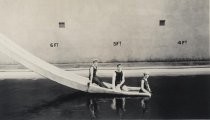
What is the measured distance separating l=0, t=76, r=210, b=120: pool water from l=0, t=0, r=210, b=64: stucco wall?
5.02ft

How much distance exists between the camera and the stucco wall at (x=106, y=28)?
1164 cm

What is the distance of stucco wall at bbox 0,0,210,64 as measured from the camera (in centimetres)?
1164

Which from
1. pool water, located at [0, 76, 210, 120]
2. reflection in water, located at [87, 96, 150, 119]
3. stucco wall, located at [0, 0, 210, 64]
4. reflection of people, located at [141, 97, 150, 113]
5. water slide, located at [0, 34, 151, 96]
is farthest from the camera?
stucco wall, located at [0, 0, 210, 64]

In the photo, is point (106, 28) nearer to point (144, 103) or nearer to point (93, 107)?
point (144, 103)

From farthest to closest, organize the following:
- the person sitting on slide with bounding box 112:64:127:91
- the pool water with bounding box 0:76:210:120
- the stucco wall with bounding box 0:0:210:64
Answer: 1. the stucco wall with bounding box 0:0:210:64
2. the person sitting on slide with bounding box 112:64:127:91
3. the pool water with bounding box 0:76:210:120

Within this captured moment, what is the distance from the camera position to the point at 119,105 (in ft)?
28.7

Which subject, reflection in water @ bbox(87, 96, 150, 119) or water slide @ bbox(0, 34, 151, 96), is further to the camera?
water slide @ bbox(0, 34, 151, 96)

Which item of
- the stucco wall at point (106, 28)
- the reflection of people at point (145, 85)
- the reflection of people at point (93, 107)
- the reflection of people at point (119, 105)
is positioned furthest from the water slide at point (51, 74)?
the stucco wall at point (106, 28)

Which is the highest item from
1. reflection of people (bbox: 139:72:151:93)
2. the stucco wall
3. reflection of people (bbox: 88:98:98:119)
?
the stucco wall

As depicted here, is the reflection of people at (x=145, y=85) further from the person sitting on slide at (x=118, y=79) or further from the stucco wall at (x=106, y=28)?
the stucco wall at (x=106, y=28)

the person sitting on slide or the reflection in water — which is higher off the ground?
the person sitting on slide

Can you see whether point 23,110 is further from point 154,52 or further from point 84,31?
point 154,52

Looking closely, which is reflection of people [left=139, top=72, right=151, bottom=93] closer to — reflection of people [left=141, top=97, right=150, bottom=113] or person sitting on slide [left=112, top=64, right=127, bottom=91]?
reflection of people [left=141, top=97, right=150, bottom=113]

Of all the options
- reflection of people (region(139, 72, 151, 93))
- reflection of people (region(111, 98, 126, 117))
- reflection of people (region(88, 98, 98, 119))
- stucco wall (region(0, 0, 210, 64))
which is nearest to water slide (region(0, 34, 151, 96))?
reflection of people (region(139, 72, 151, 93))
